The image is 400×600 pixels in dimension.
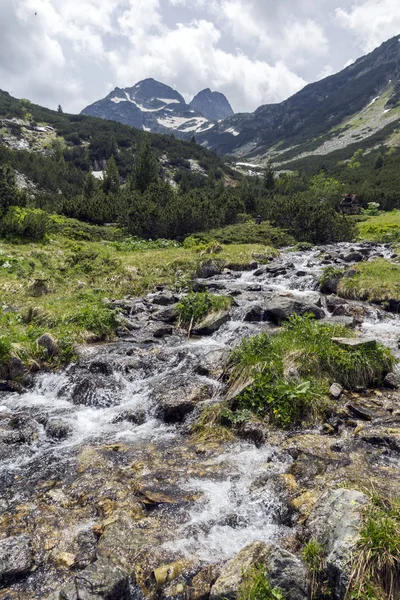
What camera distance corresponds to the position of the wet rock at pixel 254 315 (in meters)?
13.7

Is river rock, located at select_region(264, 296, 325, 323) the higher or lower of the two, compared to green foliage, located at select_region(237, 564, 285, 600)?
higher

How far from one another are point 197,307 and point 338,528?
34.3 ft

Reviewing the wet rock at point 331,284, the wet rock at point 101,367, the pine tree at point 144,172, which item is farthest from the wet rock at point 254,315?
→ the pine tree at point 144,172

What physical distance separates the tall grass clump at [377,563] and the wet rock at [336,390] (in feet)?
14.4

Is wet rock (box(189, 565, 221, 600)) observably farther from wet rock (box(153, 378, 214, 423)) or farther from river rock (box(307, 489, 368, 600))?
wet rock (box(153, 378, 214, 423))

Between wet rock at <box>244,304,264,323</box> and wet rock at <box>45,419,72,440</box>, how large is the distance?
25.8 feet

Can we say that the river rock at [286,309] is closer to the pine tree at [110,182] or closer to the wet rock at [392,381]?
the wet rock at [392,381]

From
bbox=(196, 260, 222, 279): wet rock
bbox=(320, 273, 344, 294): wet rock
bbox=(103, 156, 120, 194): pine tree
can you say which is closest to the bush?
bbox=(196, 260, 222, 279): wet rock

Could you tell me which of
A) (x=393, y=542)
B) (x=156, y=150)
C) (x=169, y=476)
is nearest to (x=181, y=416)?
(x=169, y=476)

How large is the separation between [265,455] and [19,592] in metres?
4.06

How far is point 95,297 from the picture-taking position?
16.2 metres

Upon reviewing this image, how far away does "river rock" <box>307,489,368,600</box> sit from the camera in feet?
11.4

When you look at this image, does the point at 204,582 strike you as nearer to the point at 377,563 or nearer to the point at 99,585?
the point at 99,585

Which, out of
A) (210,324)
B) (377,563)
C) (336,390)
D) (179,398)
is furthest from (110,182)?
(377,563)
